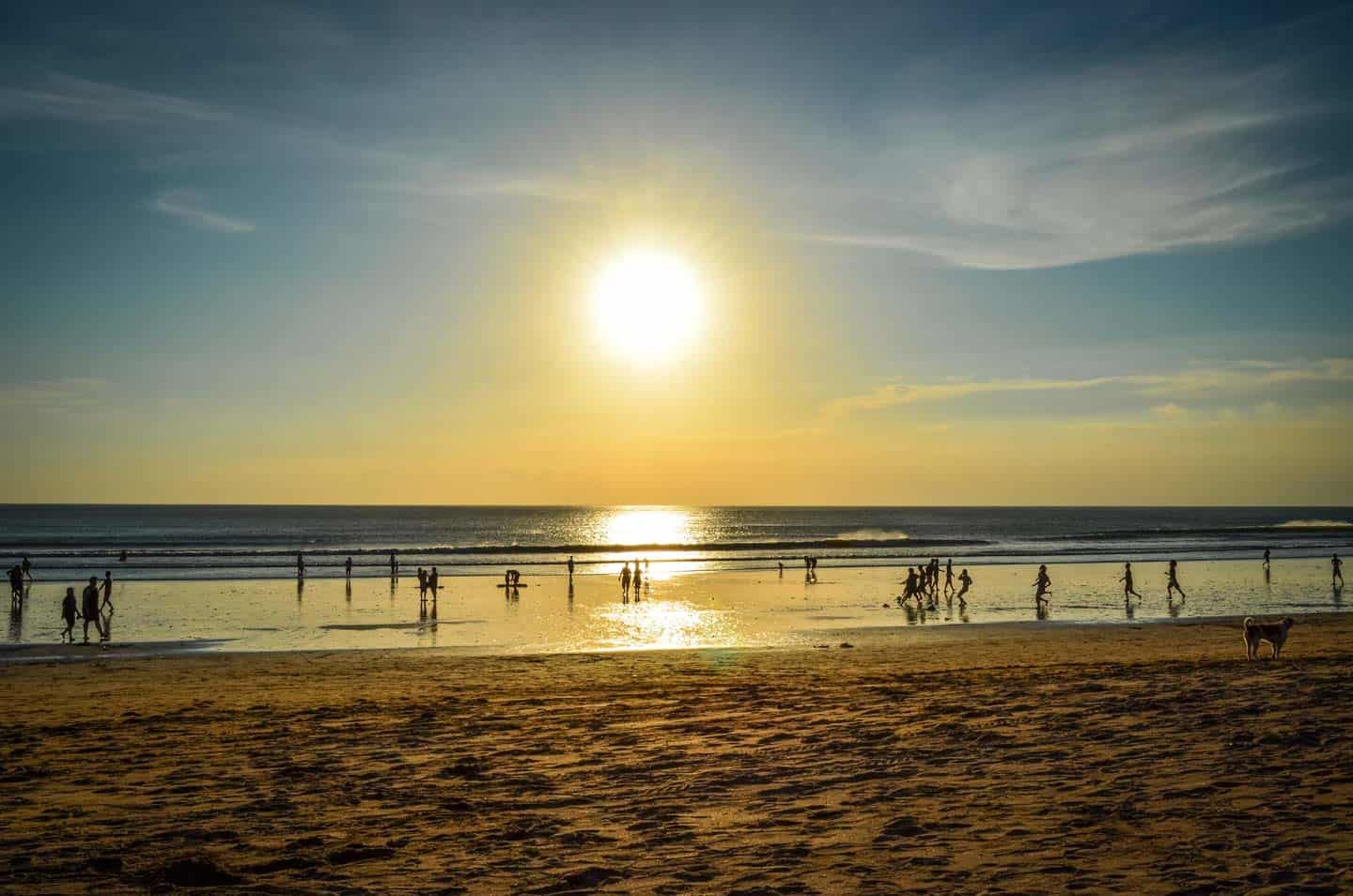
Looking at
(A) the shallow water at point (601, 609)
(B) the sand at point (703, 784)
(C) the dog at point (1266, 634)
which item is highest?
(C) the dog at point (1266, 634)

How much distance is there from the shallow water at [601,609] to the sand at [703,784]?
929 cm

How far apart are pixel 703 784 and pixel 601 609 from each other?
2614cm

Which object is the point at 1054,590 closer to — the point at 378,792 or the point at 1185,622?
the point at 1185,622

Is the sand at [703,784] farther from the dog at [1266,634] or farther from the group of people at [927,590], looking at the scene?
the group of people at [927,590]

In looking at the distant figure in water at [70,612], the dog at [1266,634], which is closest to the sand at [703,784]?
the dog at [1266,634]

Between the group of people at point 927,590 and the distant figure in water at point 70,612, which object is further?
the group of people at point 927,590

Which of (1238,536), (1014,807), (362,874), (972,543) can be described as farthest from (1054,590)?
(1238,536)

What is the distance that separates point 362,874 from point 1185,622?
28.8 metres

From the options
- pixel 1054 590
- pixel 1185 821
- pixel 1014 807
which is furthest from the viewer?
pixel 1054 590

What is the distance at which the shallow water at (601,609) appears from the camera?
88.9 ft

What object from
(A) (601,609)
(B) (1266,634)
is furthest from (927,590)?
(B) (1266,634)

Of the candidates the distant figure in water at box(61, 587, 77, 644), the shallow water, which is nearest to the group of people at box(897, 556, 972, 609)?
the shallow water

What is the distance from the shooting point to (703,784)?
9.81m

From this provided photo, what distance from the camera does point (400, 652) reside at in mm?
23562
